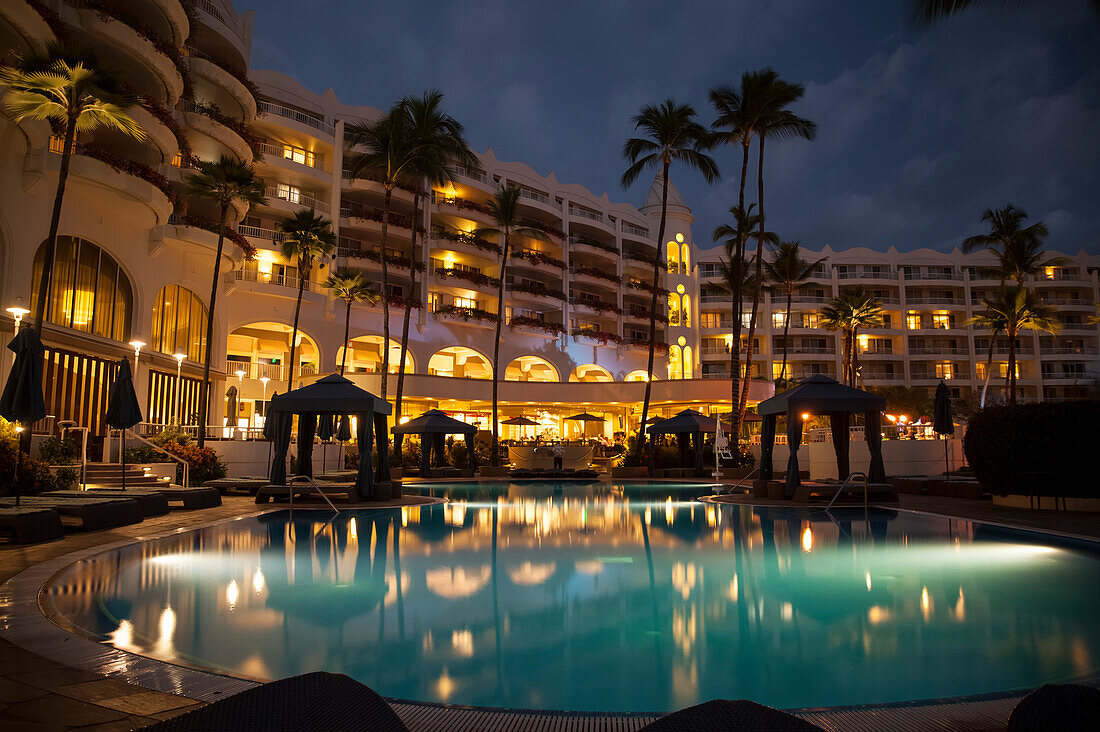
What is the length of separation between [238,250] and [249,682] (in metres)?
26.3

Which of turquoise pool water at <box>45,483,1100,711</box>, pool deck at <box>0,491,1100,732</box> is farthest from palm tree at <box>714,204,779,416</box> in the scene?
pool deck at <box>0,491,1100,732</box>

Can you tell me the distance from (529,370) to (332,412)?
33462 mm

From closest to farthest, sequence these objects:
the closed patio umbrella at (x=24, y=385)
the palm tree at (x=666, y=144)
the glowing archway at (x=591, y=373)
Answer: the closed patio umbrella at (x=24, y=385)
the palm tree at (x=666, y=144)
the glowing archway at (x=591, y=373)

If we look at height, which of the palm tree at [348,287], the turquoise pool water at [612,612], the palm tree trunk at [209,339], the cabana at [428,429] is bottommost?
the turquoise pool water at [612,612]

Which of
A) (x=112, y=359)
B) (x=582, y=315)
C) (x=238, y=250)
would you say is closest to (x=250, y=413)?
(x=238, y=250)

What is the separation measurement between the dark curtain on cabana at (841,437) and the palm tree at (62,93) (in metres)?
18.7

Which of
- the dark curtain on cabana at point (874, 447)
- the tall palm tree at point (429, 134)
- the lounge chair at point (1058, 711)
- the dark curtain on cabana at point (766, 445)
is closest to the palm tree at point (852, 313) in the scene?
the dark curtain on cabana at point (766, 445)

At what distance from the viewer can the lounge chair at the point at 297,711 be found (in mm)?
1631

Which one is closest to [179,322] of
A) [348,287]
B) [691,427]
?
[348,287]

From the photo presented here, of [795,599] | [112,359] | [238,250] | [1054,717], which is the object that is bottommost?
[795,599]

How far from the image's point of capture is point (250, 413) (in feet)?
119

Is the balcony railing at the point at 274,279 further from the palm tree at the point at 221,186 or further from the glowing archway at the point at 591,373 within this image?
the glowing archway at the point at 591,373

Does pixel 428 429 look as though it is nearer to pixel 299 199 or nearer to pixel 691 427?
pixel 691 427

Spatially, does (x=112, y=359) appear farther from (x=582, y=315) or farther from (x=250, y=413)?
(x=582, y=315)
